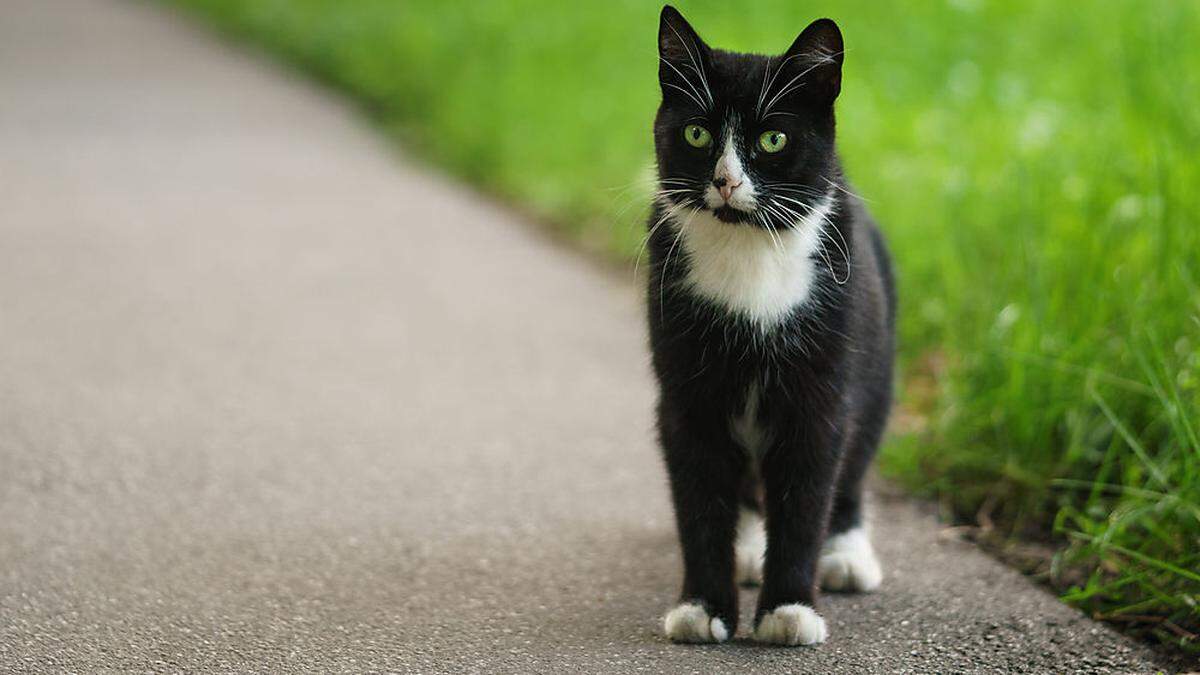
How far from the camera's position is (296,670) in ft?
8.79

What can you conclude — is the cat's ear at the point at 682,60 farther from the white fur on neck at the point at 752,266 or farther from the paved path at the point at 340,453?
the paved path at the point at 340,453

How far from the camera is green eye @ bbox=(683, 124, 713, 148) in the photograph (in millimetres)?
2770

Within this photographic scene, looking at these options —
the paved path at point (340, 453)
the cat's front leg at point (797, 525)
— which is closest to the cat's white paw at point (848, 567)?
the paved path at point (340, 453)

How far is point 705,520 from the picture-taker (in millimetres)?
2877

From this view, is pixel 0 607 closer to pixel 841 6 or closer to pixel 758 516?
pixel 758 516

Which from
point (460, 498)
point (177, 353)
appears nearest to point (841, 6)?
point (177, 353)

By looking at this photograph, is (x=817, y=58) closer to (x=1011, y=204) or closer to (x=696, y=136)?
(x=696, y=136)

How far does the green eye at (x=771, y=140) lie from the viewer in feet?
9.00

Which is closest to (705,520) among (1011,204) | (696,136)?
(696,136)

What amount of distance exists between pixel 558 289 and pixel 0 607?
3385mm

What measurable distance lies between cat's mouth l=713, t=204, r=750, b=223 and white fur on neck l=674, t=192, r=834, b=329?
3 centimetres

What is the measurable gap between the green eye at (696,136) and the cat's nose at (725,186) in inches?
4.0

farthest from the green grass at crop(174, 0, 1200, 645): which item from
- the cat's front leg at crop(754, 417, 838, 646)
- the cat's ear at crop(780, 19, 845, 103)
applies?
the cat's front leg at crop(754, 417, 838, 646)

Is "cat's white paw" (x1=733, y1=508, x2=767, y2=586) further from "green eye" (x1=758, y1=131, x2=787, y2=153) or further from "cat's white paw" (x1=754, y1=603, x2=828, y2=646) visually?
"green eye" (x1=758, y1=131, x2=787, y2=153)
